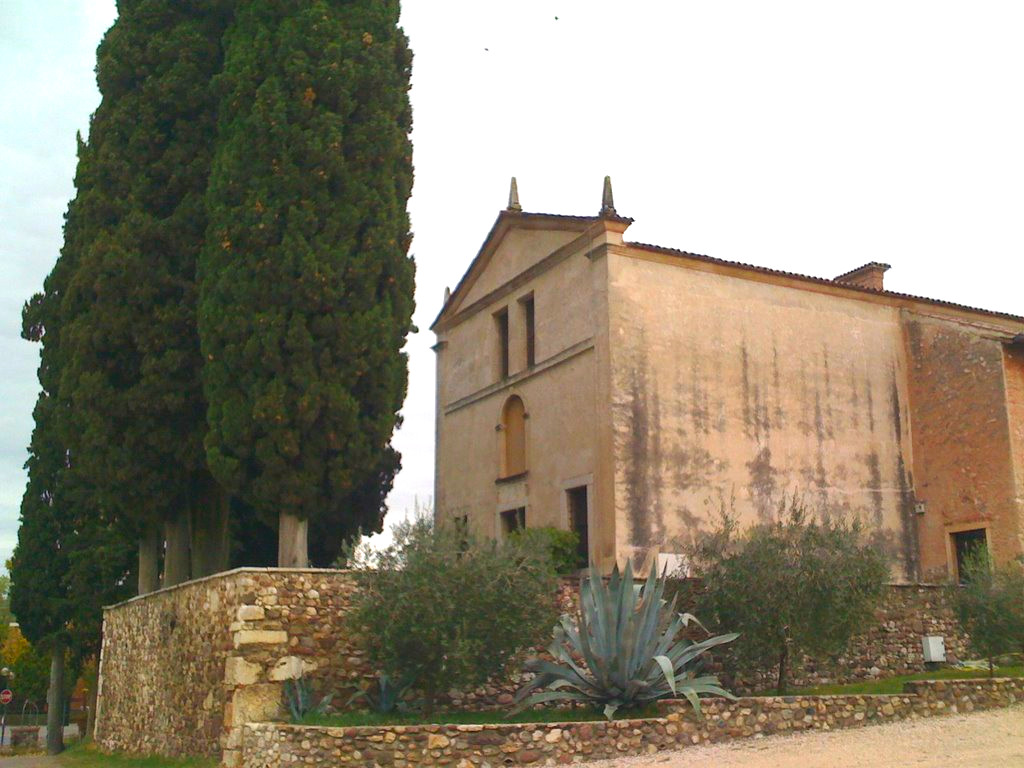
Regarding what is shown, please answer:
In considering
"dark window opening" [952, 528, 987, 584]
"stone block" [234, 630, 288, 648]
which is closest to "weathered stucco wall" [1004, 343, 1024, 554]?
"dark window opening" [952, 528, 987, 584]

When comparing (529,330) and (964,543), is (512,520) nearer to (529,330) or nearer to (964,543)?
(529,330)

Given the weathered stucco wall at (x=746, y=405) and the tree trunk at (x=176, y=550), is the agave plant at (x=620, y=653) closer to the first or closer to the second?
the weathered stucco wall at (x=746, y=405)

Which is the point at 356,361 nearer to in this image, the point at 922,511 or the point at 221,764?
the point at 221,764

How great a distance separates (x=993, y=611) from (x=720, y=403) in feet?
21.8

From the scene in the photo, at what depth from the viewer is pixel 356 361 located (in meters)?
18.0

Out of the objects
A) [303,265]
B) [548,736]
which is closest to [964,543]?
[548,736]

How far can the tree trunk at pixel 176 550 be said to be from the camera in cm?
2157

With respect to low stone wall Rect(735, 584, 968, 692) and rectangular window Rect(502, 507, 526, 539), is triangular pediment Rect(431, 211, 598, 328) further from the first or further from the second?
low stone wall Rect(735, 584, 968, 692)

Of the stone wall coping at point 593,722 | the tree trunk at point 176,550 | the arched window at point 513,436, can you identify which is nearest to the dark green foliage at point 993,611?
the stone wall coping at point 593,722

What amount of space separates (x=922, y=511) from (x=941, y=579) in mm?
1591

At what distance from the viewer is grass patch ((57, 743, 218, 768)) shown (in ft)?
52.1

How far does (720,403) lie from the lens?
2223 centimetres

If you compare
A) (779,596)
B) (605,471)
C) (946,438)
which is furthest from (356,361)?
(946,438)

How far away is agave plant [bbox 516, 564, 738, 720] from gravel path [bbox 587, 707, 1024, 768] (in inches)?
41.7
